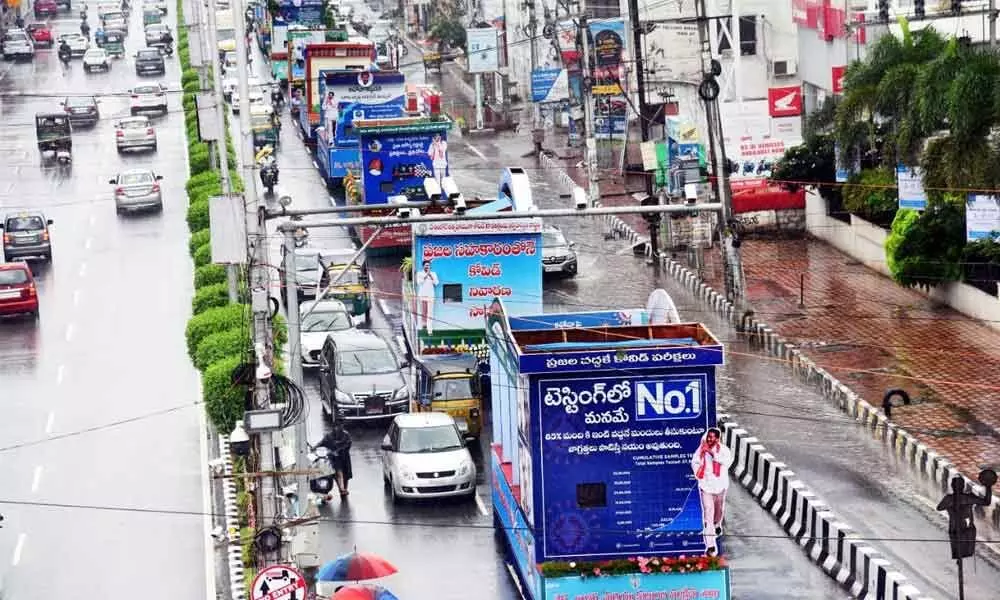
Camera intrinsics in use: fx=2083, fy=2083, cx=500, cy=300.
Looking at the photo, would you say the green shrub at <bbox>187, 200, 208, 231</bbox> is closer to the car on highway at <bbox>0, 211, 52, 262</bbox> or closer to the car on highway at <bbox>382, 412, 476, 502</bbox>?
the car on highway at <bbox>0, 211, 52, 262</bbox>

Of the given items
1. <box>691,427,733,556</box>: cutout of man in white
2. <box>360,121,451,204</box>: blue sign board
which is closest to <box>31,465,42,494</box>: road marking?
<box>691,427,733,556</box>: cutout of man in white

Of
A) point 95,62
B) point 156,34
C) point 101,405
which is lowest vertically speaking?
point 101,405

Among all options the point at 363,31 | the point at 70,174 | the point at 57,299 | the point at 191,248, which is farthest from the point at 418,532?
the point at 363,31

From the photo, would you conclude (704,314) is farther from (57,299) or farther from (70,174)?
(70,174)

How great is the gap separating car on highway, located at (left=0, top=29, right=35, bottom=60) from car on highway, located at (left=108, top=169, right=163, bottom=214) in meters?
44.1

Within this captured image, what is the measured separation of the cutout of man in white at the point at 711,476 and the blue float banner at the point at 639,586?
540 millimetres

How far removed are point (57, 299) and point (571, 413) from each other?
31.3m

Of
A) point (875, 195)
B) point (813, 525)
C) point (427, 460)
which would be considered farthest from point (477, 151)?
point (813, 525)

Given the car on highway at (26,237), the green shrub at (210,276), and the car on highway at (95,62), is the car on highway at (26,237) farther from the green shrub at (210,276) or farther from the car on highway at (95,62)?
the car on highway at (95,62)

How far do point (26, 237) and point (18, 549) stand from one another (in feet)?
89.7

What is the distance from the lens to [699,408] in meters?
26.8

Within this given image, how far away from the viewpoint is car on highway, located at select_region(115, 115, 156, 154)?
7788 centimetres

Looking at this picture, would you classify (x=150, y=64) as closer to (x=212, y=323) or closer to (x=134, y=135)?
(x=134, y=135)

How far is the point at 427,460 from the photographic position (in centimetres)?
3472
